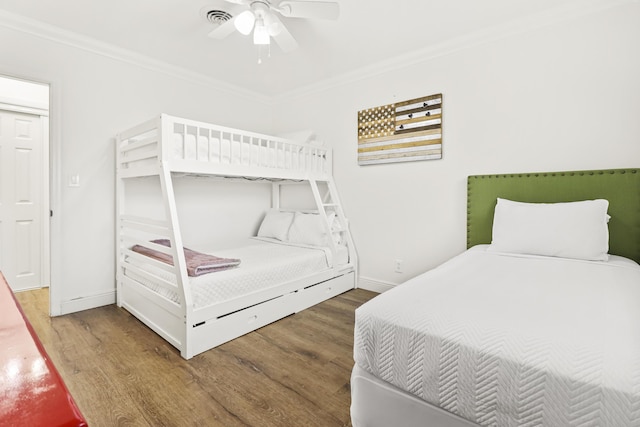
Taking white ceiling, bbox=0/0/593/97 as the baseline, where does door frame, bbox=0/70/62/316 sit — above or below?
below

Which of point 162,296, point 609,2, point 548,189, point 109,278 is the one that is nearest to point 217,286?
point 162,296

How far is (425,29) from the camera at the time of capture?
8.09ft

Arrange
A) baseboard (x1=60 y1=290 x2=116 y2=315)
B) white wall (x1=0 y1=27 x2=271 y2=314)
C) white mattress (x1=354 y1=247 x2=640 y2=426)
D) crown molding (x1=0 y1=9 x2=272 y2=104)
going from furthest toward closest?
baseboard (x1=60 y1=290 x2=116 y2=315) → white wall (x1=0 y1=27 x2=271 y2=314) → crown molding (x1=0 y1=9 x2=272 y2=104) → white mattress (x1=354 y1=247 x2=640 y2=426)

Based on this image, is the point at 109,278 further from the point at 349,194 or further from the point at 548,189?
the point at 548,189

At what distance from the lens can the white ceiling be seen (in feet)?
7.07

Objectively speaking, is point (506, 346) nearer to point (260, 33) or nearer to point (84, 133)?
point (260, 33)

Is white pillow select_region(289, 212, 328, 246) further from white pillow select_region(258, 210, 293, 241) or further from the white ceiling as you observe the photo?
the white ceiling

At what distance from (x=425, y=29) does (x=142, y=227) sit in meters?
2.72

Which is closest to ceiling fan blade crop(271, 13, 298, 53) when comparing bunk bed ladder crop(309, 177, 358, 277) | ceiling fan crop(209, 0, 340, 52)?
ceiling fan crop(209, 0, 340, 52)

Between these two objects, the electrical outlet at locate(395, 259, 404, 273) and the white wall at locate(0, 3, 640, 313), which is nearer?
the white wall at locate(0, 3, 640, 313)

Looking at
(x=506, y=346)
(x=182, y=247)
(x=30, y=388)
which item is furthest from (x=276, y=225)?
(x=30, y=388)

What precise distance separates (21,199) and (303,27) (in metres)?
3.45

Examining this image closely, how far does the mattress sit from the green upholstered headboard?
133cm

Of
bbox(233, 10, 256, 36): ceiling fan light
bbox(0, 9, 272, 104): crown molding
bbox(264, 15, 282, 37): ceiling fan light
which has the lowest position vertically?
bbox(233, 10, 256, 36): ceiling fan light
